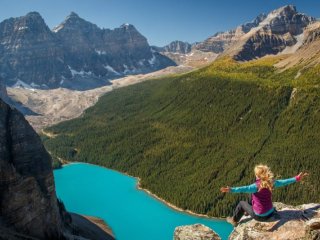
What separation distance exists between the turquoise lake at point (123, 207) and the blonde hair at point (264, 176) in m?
92.1

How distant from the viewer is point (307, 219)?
1046 inches

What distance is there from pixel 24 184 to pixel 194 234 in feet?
82.4

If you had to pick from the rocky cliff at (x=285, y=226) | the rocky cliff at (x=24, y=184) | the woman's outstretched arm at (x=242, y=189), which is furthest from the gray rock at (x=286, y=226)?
the rocky cliff at (x=24, y=184)

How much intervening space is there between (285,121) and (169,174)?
188ft

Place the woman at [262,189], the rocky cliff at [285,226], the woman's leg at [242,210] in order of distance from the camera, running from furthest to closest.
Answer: the woman's leg at [242,210] < the woman at [262,189] < the rocky cliff at [285,226]

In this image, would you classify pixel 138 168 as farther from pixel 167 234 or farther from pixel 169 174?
pixel 167 234

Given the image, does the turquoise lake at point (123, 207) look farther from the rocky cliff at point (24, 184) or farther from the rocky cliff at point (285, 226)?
the rocky cliff at point (285, 226)

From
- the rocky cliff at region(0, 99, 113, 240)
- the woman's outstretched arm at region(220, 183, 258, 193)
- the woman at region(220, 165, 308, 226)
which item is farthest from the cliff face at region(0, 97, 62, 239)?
the woman at region(220, 165, 308, 226)

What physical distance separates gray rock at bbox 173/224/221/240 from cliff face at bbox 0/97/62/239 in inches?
900

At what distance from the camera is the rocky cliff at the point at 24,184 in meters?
47.4

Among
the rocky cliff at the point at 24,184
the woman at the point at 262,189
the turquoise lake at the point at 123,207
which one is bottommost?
the turquoise lake at the point at 123,207

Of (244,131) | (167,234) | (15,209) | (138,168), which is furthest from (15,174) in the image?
(244,131)

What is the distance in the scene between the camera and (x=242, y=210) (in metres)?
29.9

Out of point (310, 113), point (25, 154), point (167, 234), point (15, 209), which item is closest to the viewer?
point (15, 209)
